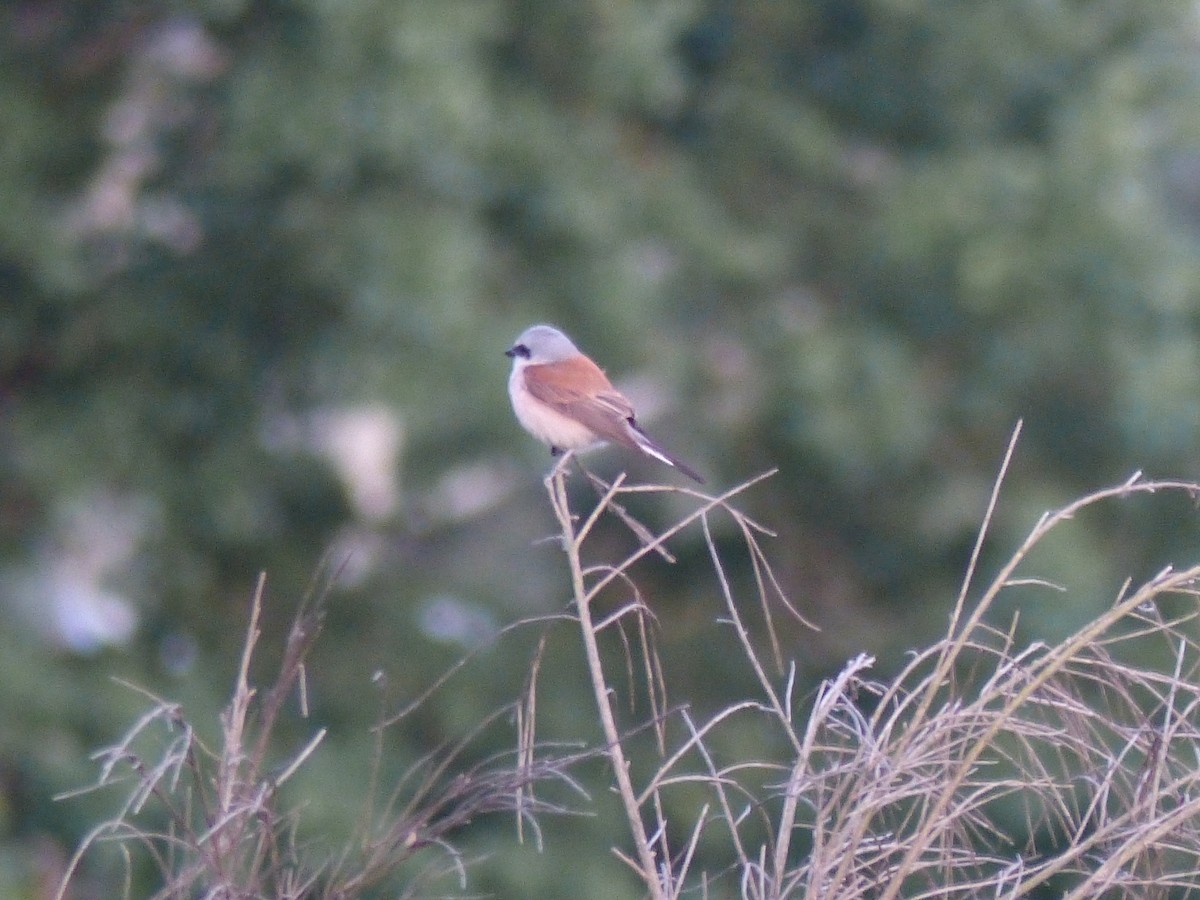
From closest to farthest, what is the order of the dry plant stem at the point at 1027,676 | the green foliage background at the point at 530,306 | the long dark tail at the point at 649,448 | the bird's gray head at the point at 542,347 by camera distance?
the dry plant stem at the point at 1027,676 → the long dark tail at the point at 649,448 → the bird's gray head at the point at 542,347 → the green foliage background at the point at 530,306

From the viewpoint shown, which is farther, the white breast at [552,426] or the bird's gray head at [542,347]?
the bird's gray head at [542,347]

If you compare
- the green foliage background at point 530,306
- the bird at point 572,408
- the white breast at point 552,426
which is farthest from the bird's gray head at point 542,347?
the green foliage background at point 530,306

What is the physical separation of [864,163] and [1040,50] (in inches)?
42.3

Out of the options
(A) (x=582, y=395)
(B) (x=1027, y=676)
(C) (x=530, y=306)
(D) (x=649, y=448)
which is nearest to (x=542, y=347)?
(A) (x=582, y=395)

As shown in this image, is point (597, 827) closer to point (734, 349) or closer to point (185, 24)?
point (734, 349)

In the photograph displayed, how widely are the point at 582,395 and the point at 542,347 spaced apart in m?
0.40

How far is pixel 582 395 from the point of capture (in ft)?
16.9

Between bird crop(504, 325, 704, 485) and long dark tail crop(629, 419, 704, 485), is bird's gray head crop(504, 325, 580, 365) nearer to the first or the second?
bird crop(504, 325, 704, 485)

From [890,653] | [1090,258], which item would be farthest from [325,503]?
[1090,258]

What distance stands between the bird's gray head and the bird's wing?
2.3 inches

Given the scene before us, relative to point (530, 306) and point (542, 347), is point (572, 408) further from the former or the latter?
point (530, 306)

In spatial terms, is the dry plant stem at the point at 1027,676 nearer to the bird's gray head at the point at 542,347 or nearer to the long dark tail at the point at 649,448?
the long dark tail at the point at 649,448

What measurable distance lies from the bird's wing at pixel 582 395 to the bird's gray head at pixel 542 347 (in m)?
0.06

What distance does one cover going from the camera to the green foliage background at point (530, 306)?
723 cm
